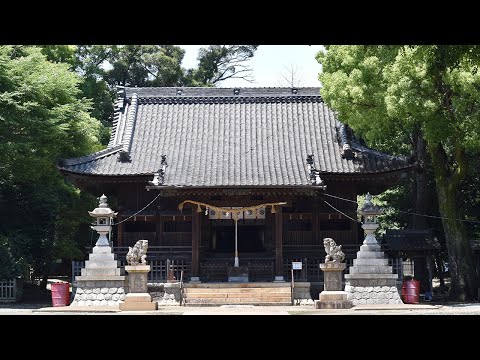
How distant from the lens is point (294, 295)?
27.0 m

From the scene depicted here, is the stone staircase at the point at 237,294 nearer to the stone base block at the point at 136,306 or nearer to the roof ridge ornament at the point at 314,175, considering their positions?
the stone base block at the point at 136,306

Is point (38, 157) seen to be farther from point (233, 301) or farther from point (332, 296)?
point (332, 296)

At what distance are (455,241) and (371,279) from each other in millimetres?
4557

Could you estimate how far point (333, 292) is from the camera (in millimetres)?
24344

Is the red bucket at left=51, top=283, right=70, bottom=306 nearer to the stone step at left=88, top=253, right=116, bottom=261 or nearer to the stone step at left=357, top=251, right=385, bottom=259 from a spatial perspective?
the stone step at left=88, top=253, right=116, bottom=261

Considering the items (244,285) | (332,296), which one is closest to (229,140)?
(244,285)

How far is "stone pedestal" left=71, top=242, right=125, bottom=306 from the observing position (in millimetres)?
25984

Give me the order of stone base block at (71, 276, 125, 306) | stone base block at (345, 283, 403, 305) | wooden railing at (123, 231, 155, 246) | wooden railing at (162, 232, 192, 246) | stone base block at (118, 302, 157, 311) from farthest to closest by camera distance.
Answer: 1. wooden railing at (123, 231, 155, 246)
2. wooden railing at (162, 232, 192, 246)
3. stone base block at (71, 276, 125, 306)
4. stone base block at (345, 283, 403, 305)
5. stone base block at (118, 302, 157, 311)

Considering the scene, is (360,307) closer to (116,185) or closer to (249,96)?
(116,185)

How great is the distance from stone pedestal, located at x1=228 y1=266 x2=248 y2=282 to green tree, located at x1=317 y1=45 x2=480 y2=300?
21.3ft

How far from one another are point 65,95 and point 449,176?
15353mm

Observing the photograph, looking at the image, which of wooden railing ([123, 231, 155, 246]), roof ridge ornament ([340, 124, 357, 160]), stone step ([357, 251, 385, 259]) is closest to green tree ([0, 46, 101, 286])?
wooden railing ([123, 231, 155, 246])

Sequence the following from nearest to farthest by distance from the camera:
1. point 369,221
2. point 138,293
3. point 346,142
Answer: point 138,293 < point 369,221 < point 346,142
